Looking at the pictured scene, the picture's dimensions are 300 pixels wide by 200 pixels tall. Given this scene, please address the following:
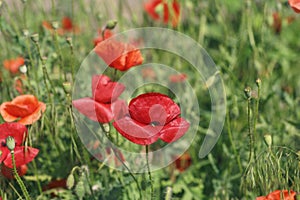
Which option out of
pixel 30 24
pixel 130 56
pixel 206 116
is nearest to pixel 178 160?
pixel 206 116

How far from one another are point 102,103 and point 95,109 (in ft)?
0.10

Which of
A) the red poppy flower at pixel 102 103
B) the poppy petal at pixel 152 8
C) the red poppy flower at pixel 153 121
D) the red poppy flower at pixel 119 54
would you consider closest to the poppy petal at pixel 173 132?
the red poppy flower at pixel 153 121

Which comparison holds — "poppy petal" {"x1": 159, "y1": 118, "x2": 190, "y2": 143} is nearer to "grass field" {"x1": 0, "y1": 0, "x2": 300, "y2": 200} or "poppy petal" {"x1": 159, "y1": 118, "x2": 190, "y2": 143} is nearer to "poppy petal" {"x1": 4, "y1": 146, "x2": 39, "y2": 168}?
"grass field" {"x1": 0, "y1": 0, "x2": 300, "y2": 200}

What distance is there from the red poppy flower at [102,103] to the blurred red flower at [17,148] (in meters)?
0.14

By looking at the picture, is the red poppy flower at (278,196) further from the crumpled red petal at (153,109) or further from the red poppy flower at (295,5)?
the red poppy flower at (295,5)

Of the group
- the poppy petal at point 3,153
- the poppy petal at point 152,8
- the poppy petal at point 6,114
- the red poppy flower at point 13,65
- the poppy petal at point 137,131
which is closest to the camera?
the poppy petal at point 137,131


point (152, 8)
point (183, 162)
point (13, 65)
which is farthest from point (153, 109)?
point (152, 8)

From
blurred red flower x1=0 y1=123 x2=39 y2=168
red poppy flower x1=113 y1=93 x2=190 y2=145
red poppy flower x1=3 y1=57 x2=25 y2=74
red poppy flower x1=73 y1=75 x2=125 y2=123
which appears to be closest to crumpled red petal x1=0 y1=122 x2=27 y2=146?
blurred red flower x1=0 y1=123 x2=39 y2=168

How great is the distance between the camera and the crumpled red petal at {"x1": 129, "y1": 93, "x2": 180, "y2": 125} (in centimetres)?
134

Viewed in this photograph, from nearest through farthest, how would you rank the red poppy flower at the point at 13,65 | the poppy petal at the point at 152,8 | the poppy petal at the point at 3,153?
1. the poppy petal at the point at 3,153
2. the red poppy flower at the point at 13,65
3. the poppy petal at the point at 152,8

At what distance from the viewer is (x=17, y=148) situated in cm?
147

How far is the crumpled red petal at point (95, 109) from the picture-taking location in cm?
145

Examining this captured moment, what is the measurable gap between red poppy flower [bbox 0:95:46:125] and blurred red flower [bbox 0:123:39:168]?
1.0 inches

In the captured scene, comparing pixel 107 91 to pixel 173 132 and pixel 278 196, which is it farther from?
pixel 278 196
